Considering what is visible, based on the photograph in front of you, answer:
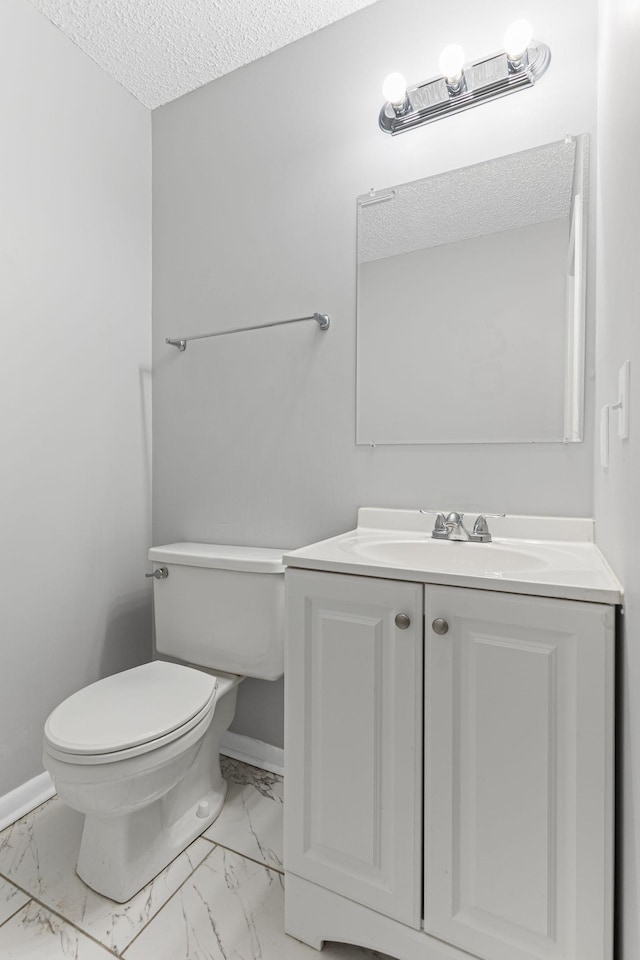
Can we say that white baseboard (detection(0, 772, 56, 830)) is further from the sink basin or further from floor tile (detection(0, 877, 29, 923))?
the sink basin

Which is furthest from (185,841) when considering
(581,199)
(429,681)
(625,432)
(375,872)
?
(581,199)

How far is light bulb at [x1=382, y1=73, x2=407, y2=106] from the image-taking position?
53.1 inches

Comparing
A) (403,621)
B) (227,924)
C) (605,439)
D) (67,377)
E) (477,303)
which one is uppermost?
(477,303)

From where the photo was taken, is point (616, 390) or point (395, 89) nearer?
point (616, 390)

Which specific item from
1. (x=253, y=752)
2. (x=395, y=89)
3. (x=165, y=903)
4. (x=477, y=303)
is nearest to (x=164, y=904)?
(x=165, y=903)

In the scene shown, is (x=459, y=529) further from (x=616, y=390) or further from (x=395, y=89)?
(x=395, y=89)

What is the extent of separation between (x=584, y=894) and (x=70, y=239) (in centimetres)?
209

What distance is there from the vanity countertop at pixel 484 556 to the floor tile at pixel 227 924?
0.82 m

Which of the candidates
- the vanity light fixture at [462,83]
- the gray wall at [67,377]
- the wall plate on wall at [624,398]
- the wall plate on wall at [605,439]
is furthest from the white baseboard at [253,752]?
the vanity light fixture at [462,83]

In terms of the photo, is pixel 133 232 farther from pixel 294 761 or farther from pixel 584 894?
pixel 584 894

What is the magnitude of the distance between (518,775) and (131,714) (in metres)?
0.87

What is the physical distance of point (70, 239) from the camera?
5.39ft

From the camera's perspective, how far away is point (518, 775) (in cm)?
86

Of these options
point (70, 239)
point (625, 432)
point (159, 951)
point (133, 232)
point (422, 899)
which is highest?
point (133, 232)
